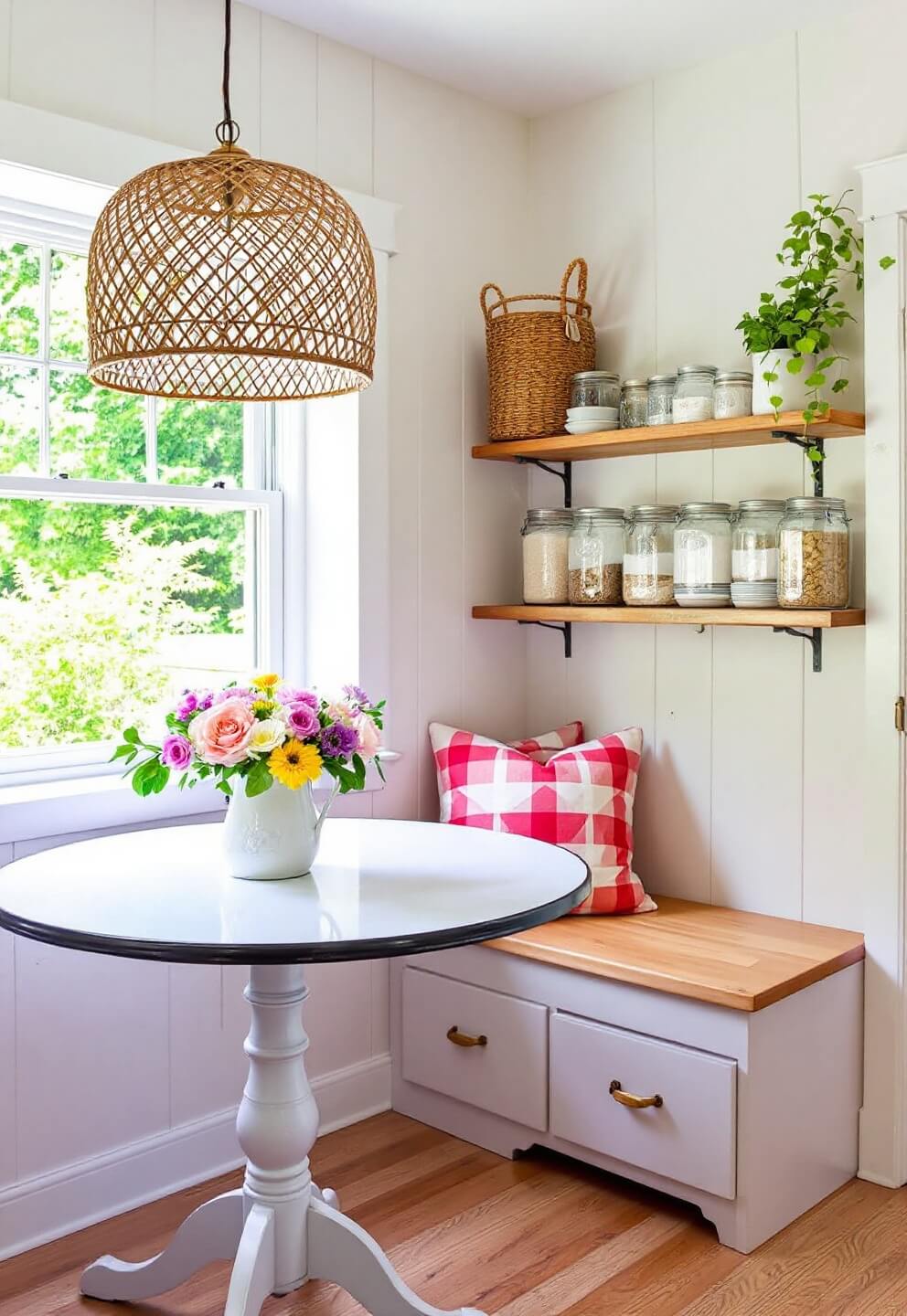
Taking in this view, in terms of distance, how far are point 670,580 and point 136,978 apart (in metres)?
1.50

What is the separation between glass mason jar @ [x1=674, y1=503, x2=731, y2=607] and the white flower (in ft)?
3.95

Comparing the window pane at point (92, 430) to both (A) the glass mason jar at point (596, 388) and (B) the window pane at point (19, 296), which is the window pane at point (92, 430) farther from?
(A) the glass mason jar at point (596, 388)

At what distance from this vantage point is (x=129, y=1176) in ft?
8.30

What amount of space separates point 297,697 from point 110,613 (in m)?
0.88

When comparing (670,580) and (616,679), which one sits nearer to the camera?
(670,580)

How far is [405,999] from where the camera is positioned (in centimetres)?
298

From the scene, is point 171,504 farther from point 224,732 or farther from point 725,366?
point 725,366

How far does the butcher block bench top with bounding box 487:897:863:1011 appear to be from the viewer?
238 cm

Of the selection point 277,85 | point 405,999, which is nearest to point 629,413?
point 277,85

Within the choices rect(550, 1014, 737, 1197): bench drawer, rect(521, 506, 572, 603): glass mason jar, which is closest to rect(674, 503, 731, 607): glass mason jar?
rect(521, 506, 572, 603): glass mason jar

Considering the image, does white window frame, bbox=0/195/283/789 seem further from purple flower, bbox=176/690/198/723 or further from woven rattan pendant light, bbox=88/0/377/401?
woven rattan pendant light, bbox=88/0/377/401

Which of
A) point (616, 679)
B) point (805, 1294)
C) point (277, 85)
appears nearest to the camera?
point (805, 1294)

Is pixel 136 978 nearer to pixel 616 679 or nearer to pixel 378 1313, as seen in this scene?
Result: pixel 378 1313

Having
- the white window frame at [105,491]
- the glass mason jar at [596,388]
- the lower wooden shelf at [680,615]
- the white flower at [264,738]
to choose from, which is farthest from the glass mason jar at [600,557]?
the white flower at [264,738]
